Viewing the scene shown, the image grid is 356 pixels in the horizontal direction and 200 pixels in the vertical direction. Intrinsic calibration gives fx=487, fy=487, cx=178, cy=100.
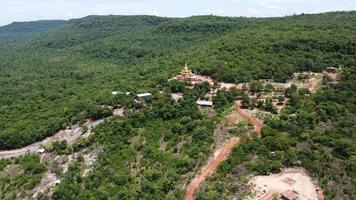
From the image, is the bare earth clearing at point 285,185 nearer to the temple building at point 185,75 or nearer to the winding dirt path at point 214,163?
the winding dirt path at point 214,163

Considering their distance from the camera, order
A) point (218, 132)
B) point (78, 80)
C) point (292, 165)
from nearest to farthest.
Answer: point (292, 165) → point (218, 132) → point (78, 80)

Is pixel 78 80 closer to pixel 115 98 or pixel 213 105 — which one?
pixel 115 98

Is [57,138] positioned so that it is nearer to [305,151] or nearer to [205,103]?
[205,103]

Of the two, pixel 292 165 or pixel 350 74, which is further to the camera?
pixel 350 74

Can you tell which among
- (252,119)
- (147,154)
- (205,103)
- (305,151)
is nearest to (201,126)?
(252,119)

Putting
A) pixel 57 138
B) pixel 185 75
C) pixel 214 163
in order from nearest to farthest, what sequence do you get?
pixel 214 163
pixel 57 138
pixel 185 75

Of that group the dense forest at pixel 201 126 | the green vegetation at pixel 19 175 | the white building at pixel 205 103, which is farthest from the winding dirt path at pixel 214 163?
the green vegetation at pixel 19 175

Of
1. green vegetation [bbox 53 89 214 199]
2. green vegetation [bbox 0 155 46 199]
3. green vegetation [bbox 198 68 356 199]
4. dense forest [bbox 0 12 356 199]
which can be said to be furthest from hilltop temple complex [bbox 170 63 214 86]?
green vegetation [bbox 0 155 46 199]

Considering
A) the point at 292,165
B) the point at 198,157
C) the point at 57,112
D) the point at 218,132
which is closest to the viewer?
the point at 292,165

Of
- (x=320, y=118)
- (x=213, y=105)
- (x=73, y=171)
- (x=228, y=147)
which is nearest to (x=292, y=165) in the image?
(x=228, y=147)
